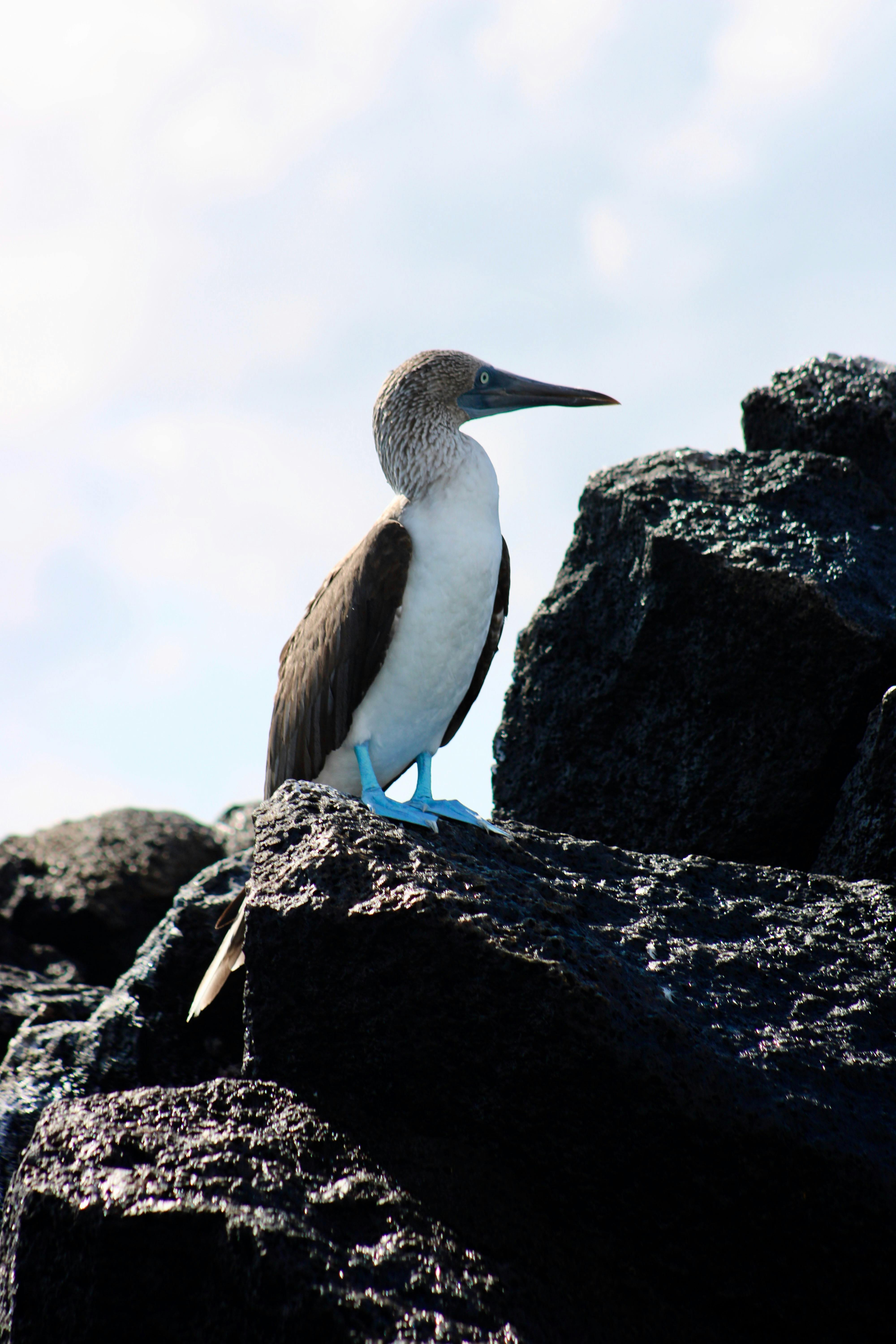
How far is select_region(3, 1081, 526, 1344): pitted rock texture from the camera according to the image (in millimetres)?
2371

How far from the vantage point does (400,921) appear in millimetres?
2752

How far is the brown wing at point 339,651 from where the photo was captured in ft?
14.8

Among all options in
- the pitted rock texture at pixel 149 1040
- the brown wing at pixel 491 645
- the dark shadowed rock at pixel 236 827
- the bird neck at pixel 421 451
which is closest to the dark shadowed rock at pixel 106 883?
the dark shadowed rock at pixel 236 827

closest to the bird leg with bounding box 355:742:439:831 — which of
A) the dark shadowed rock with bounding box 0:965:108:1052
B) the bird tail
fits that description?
the bird tail

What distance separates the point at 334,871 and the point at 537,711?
2.54 meters

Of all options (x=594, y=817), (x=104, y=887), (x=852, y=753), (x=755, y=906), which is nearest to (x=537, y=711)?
(x=594, y=817)

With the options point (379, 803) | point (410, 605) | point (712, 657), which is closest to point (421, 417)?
point (410, 605)

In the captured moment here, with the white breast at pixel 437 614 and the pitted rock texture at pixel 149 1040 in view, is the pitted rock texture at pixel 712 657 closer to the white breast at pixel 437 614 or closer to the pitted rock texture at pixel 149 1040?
the white breast at pixel 437 614

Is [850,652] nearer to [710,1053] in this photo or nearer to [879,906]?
[879,906]

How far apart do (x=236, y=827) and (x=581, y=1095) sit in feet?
27.0

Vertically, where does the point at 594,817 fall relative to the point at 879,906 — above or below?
above

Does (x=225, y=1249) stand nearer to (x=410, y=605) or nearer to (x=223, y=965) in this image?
(x=223, y=965)

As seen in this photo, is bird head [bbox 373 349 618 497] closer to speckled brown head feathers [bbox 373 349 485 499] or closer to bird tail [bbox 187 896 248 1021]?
speckled brown head feathers [bbox 373 349 485 499]

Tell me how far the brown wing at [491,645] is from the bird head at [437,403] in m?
0.58
